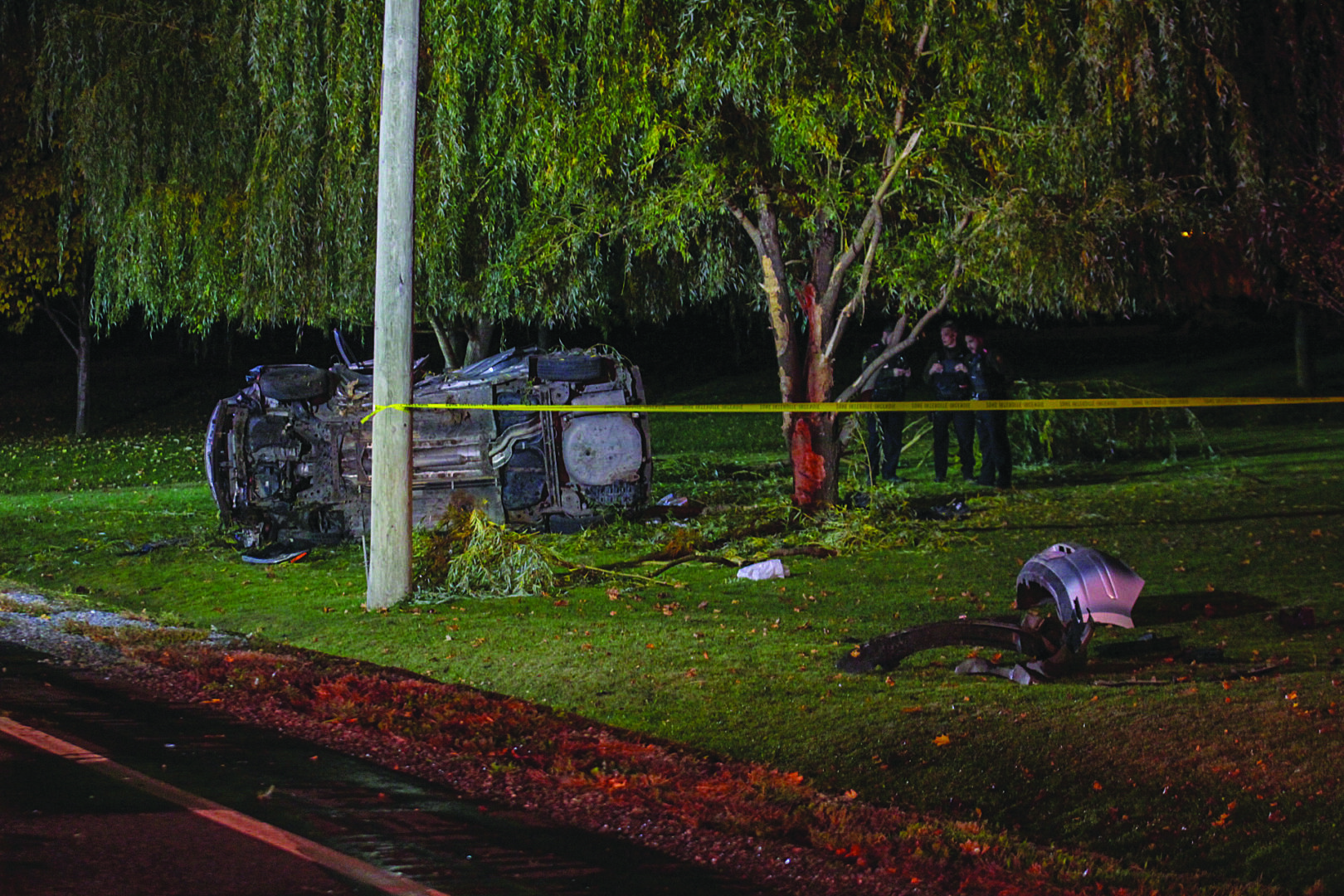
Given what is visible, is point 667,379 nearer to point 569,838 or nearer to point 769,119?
point 769,119

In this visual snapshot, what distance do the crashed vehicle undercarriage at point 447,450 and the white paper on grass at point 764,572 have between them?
98.1 inches

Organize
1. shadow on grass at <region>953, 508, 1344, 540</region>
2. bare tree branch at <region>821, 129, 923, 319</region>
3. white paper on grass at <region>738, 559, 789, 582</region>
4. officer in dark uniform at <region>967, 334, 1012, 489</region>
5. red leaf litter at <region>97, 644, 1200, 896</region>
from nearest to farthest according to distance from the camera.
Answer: red leaf litter at <region>97, 644, 1200, 896</region>
white paper on grass at <region>738, 559, 789, 582</region>
bare tree branch at <region>821, 129, 923, 319</region>
shadow on grass at <region>953, 508, 1344, 540</region>
officer in dark uniform at <region>967, 334, 1012, 489</region>

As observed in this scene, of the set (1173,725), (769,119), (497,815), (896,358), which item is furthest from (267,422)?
(1173,725)

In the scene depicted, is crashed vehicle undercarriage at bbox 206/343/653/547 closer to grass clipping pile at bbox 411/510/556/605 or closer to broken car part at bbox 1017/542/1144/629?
grass clipping pile at bbox 411/510/556/605

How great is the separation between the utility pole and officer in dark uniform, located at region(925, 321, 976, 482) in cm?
753

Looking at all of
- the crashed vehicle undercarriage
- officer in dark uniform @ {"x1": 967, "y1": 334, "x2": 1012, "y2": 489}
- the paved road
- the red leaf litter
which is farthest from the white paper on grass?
officer in dark uniform @ {"x1": 967, "y1": 334, "x2": 1012, "y2": 489}

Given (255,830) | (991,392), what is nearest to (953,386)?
(991,392)

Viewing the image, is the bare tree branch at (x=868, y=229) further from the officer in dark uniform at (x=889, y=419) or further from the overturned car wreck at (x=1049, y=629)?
the overturned car wreck at (x=1049, y=629)

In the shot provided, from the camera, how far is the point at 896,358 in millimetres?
13938

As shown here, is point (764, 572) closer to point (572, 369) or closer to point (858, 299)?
point (572, 369)

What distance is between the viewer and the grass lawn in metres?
4.91

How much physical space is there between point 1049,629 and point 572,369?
21.0 feet

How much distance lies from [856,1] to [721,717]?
7.30 metres

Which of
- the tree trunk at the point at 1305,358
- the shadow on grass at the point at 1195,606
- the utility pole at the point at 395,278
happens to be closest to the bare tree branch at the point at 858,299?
the shadow on grass at the point at 1195,606
